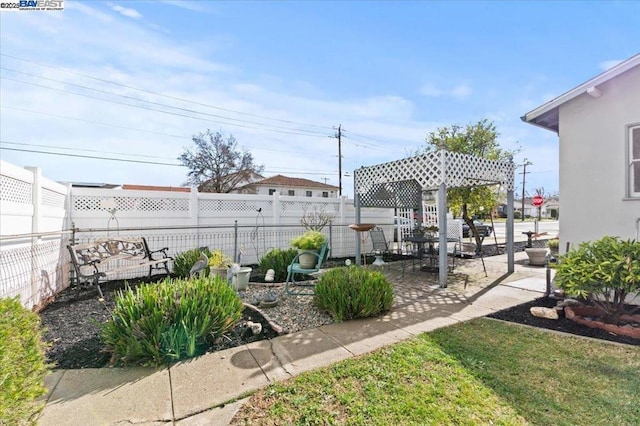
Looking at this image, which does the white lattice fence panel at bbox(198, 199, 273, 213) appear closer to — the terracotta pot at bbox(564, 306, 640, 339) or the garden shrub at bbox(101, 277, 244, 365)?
the garden shrub at bbox(101, 277, 244, 365)

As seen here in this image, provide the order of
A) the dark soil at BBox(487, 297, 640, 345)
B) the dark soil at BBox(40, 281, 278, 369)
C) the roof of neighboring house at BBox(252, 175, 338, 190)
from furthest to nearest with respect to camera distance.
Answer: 1. the roof of neighboring house at BBox(252, 175, 338, 190)
2. the dark soil at BBox(487, 297, 640, 345)
3. the dark soil at BBox(40, 281, 278, 369)

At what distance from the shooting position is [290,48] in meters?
8.50

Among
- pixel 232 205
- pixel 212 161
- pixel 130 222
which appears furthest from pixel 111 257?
pixel 212 161

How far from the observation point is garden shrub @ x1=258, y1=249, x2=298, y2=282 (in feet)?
22.4

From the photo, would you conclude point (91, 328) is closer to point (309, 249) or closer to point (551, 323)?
point (309, 249)

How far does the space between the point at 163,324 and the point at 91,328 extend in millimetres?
1572

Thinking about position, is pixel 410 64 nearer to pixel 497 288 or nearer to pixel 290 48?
pixel 290 48

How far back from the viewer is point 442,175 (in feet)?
20.0

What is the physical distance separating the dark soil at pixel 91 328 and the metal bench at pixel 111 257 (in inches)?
18.4

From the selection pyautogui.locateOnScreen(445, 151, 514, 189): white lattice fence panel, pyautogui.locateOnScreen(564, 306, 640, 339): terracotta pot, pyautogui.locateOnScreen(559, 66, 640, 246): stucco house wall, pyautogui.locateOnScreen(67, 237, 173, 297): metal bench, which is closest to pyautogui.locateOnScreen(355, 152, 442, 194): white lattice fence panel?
pyautogui.locateOnScreen(445, 151, 514, 189): white lattice fence panel

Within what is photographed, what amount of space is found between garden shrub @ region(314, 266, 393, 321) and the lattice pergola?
2.37 metres

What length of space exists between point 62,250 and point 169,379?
4.73 m

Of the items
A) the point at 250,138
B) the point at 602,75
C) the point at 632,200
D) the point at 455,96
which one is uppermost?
the point at 250,138

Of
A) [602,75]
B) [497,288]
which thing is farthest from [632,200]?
[497,288]
